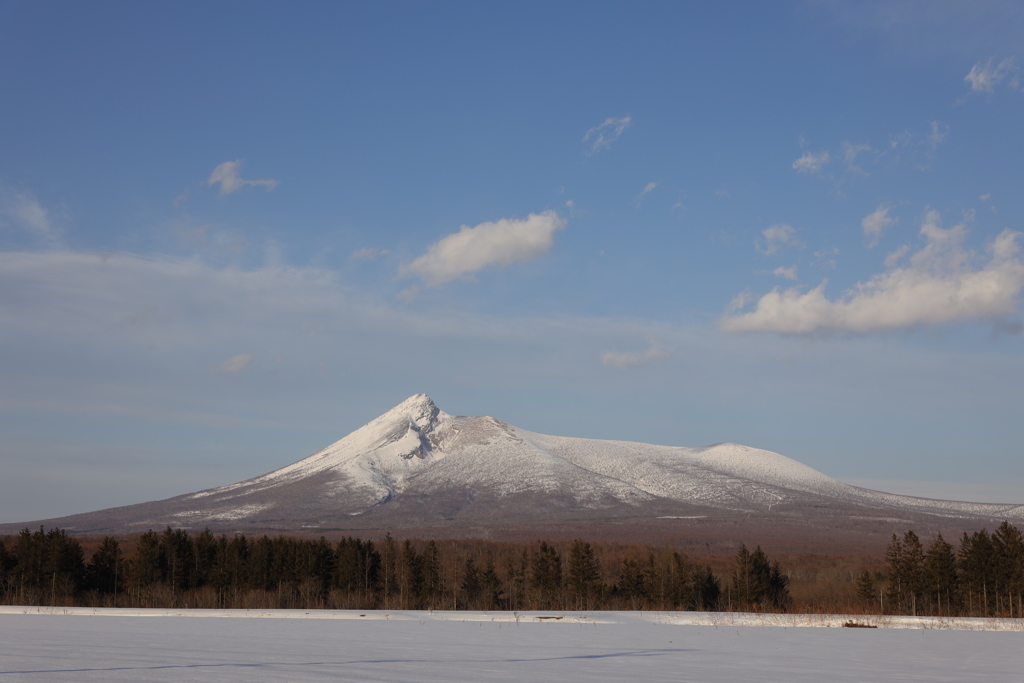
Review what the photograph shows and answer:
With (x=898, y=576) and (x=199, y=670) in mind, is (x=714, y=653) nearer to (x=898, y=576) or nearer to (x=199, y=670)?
(x=199, y=670)

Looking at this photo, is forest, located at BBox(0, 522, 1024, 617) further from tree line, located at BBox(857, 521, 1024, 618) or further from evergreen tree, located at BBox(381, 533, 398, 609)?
evergreen tree, located at BBox(381, 533, 398, 609)

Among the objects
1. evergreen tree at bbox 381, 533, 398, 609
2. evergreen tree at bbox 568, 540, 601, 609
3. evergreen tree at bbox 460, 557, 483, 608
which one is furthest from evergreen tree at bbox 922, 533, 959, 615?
evergreen tree at bbox 381, 533, 398, 609

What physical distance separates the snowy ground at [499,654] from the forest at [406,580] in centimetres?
5856

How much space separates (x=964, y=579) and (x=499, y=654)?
87.8m

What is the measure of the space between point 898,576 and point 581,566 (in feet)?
119

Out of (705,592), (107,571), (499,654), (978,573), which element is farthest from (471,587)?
(499,654)

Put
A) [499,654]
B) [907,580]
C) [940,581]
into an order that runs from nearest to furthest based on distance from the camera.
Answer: [499,654] < [940,581] < [907,580]

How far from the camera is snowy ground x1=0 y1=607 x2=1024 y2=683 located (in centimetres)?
1772

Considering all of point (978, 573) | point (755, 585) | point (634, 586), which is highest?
point (978, 573)

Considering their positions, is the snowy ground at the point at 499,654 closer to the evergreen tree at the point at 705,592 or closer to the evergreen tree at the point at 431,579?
the evergreen tree at the point at 431,579

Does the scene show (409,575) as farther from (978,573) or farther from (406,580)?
(978,573)

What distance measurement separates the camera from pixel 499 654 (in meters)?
24.5

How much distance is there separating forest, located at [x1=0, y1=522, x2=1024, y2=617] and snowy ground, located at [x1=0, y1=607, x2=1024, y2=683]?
58.6m

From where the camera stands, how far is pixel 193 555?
108 meters
